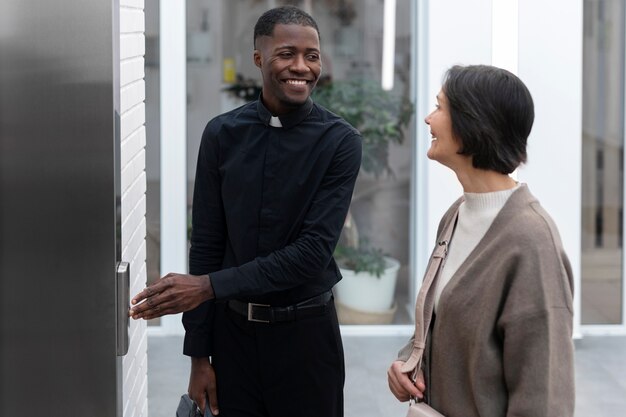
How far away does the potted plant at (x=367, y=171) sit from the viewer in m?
7.12

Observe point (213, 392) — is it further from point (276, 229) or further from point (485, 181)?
point (485, 181)

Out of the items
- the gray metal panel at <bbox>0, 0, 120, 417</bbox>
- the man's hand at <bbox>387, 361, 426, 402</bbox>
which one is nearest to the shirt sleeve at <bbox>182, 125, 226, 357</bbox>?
the gray metal panel at <bbox>0, 0, 120, 417</bbox>

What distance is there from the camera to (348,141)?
9.84 feet

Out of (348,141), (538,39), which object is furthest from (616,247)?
(348,141)

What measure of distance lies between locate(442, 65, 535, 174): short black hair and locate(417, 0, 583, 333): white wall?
4600mm

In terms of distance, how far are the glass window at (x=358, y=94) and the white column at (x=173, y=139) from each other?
0.07 metres

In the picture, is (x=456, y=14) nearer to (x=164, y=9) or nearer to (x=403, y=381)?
(x=164, y=9)

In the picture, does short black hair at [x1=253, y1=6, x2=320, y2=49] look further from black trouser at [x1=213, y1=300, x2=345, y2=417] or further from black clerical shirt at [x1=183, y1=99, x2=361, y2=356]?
black trouser at [x1=213, y1=300, x2=345, y2=417]

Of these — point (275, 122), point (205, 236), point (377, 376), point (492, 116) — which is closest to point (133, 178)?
point (205, 236)

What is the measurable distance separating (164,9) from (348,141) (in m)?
4.26

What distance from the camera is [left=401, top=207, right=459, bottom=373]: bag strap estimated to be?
2.37m

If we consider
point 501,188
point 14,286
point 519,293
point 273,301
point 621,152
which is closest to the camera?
point 519,293

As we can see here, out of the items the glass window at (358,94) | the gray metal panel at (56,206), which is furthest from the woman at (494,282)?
the glass window at (358,94)

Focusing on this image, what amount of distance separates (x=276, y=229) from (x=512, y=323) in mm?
926
